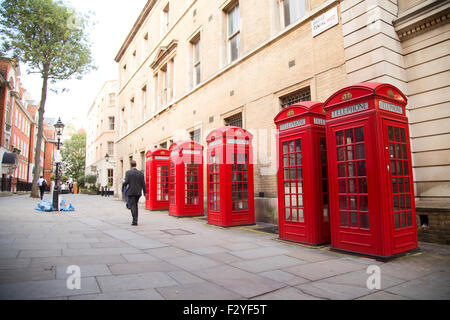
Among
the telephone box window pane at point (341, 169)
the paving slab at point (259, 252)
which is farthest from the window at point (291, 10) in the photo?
the paving slab at point (259, 252)

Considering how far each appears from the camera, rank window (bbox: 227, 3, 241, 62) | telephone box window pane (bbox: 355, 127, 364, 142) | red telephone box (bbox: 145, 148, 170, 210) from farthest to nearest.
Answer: red telephone box (bbox: 145, 148, 170, 210) → window (bbox: 227, 3, 241, 62) → telephone box window pane (bbox: 355, 127, 364, 142)

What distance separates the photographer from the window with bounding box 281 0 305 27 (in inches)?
347

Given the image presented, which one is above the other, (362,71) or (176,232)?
(362,71)

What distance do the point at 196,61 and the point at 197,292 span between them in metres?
13.1

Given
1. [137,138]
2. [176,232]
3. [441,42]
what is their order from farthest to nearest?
[137,138]
[176,232]
[441,42]

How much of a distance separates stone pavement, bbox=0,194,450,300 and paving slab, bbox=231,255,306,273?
15mm

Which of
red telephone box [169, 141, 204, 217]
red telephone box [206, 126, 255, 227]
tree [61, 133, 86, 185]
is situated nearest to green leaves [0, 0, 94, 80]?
red telephone box [169, 141, 204, 217]

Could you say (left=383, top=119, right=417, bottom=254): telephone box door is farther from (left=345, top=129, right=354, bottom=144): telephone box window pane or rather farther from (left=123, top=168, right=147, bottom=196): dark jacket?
(left=123, top=168, right=147, bottom=196): dark jacket

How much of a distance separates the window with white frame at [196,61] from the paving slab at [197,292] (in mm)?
12305

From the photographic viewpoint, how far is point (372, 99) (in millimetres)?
4773

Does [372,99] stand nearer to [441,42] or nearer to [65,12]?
[441,42]

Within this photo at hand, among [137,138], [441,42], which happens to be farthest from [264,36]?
[137,138]

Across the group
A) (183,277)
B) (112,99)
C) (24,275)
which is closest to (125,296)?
(183,277)
